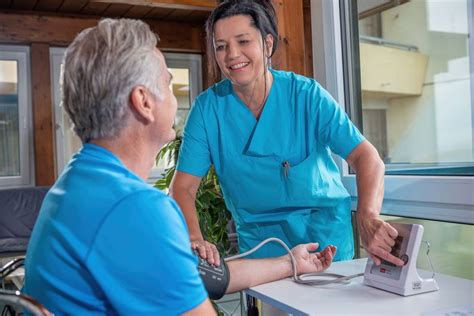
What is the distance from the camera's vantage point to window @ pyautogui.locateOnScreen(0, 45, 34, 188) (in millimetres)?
4676

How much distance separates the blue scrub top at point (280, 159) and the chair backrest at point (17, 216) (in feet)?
9.79

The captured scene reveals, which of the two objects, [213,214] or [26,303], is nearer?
[26,303]

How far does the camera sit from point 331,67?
2504mm

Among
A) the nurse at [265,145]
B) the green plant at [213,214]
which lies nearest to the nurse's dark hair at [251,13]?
the nurse at [265,145]

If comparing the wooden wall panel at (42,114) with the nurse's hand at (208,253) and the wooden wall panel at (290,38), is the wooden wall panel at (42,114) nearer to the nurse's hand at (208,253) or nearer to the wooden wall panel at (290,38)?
the wooden wall panel at (290,38)

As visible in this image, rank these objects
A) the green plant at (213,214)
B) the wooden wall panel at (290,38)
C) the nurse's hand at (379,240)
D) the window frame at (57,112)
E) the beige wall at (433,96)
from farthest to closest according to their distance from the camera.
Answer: the window frame at (57,112) → the green plant at (213,214) → the wooden wall panel at (290,38) → the beige wall at (433,96) → the nurse's hand at (379,240)

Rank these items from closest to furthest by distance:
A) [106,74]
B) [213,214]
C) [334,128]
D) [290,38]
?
[106,74], [334,128], [290,38], [213,214]

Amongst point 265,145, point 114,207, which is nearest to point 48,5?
point 265,145

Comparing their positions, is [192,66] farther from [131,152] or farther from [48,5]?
[131,152]

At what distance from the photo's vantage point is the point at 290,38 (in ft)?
8.71

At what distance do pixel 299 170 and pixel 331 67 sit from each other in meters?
1.00

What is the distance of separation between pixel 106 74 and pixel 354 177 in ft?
5.27

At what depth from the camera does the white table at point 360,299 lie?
1.10 m

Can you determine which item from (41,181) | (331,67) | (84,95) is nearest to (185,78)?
(41,181)
